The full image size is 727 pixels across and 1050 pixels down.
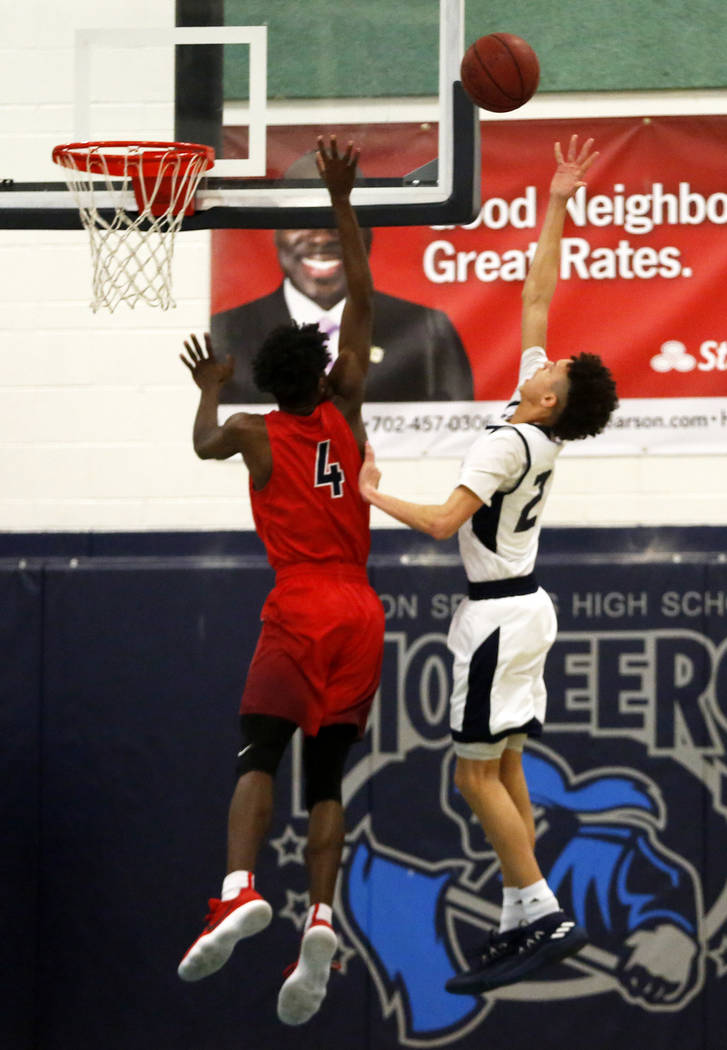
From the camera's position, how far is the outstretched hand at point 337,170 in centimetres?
477

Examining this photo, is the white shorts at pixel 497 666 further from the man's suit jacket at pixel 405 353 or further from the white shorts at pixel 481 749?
the man's suit jacket at pixel 405 353

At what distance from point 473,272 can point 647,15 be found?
135cm

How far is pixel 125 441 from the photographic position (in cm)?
728

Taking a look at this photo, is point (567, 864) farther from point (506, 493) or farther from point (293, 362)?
point (293, 362)

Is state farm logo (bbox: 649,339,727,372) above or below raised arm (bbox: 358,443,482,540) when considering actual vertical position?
above

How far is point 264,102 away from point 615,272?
239 cm

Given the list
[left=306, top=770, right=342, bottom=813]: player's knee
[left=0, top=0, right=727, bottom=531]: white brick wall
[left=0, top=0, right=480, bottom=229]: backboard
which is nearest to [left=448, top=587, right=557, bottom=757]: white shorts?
[left=306, top=770, right=342, bottom=813]: player's knee

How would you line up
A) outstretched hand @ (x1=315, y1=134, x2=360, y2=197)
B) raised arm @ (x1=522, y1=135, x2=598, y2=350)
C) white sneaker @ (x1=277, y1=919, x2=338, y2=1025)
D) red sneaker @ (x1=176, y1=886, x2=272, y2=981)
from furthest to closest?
raised arm @ (x1=522, y1=135, x2=598, y2=350) → outstretched hand @ (x1=315, y1=134, x2=360, y2=197) → white sneaker @ (x1=277, y1=919, x2=338, y2=1025) → red sneaker @ (x1=176, y1=886, x2=272, y2=981)

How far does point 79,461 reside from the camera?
7293mm

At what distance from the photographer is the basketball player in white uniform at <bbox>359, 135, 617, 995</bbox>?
16.1 ft

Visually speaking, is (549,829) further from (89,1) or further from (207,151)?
(89,1)

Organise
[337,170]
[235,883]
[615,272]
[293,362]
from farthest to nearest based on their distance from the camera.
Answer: [615,272], [293,362], [337,170], [235,883]

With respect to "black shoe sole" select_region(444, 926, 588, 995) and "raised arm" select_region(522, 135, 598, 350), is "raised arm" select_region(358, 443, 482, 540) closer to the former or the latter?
"raised arm" select_region(522, 135, 598, 350)

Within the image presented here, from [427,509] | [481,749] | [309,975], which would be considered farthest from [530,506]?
[309,975]
